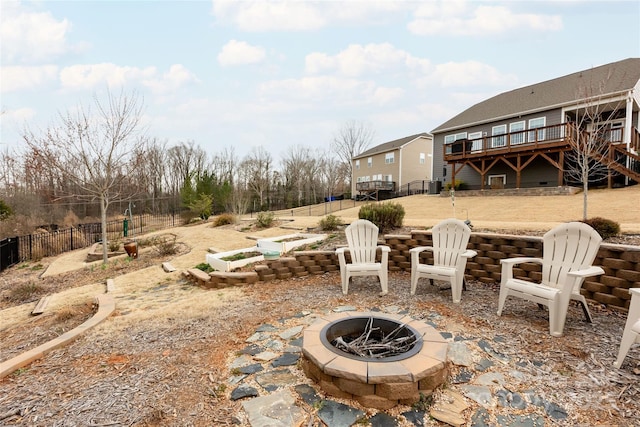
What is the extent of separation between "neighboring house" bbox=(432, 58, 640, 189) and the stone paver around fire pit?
12.8 metres

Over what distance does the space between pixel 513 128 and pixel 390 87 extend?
719 cm

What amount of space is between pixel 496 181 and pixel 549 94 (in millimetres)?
5020

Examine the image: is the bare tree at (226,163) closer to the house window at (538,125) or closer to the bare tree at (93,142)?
the bare tree at (93,142)

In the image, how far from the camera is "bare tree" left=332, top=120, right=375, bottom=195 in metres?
34.3

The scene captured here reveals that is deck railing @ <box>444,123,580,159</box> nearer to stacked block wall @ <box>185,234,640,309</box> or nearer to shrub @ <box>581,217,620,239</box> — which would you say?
shrub @ <box>581,217,620,239</box>

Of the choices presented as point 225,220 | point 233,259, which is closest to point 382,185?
point 225,220

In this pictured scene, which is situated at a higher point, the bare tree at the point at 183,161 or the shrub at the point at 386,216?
the bare tree at the point at 183,161

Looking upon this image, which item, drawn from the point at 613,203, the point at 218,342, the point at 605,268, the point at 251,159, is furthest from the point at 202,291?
the point at 251,159

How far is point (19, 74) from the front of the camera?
802cm

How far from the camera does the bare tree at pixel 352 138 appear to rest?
113 ft

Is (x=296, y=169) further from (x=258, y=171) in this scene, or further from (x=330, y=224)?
(x=330, y=224)

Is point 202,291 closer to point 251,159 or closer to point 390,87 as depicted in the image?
point 390,87

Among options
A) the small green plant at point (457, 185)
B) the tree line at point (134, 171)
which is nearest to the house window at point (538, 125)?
the small green plant at point (457, 185)

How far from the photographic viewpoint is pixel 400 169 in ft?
82.5
